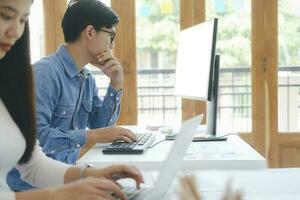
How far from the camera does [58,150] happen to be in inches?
68.0

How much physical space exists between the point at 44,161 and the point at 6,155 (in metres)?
0.19

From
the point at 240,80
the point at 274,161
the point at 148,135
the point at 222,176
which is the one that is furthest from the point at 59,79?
the point at 274,161

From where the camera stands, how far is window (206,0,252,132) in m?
A: 3.11

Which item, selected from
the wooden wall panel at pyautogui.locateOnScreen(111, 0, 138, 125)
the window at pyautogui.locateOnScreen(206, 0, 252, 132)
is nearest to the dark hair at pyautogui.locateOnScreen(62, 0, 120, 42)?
the wooden wall panel at pyautogui.locateOnScreen(111, 0, 138, 125)

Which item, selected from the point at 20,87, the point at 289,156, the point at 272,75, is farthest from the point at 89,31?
the point at 289,156

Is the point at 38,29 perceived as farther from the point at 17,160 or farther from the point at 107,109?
the point at 17,160

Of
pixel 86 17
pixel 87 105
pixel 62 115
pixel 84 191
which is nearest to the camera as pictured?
pixel 84 191

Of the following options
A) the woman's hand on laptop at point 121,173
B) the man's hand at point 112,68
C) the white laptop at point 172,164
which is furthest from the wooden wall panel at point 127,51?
the white laptop at point 172,164

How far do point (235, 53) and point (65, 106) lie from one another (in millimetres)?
1628

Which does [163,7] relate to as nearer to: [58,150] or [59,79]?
[59,79]

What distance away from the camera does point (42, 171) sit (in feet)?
4.24

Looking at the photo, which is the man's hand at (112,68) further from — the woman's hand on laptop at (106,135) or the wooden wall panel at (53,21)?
the wooden wall panel at (53,21)

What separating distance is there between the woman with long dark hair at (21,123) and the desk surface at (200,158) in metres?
0.22

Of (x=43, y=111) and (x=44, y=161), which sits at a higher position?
(x=43, y=111)
